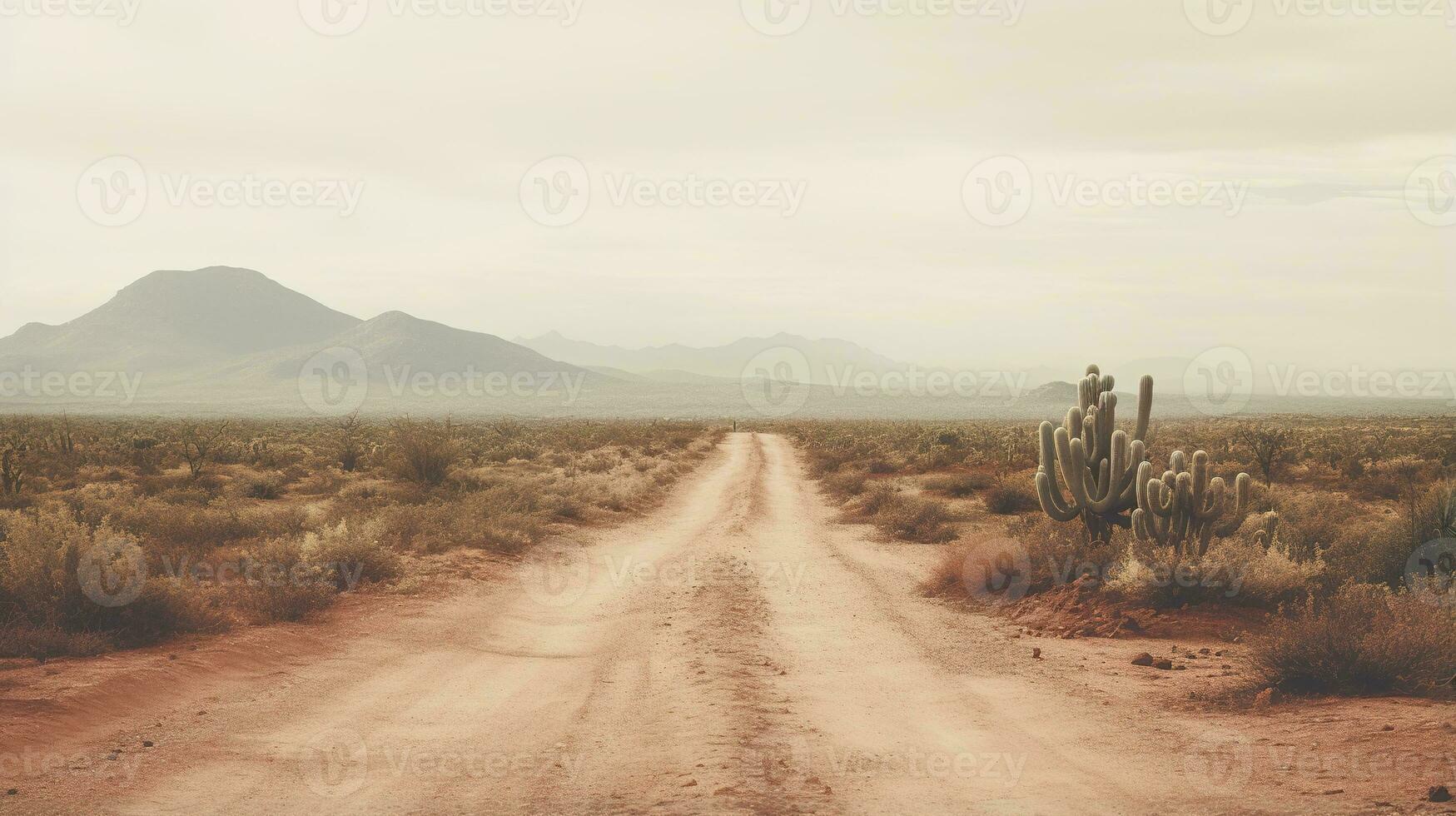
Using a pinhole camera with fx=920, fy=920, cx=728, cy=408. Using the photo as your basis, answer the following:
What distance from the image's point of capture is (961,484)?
2436 cm

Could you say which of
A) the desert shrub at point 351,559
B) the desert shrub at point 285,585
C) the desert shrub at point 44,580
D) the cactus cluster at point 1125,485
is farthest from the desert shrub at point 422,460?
the cactus cluster at point 1125,485

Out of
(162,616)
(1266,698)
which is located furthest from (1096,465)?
(162,616)

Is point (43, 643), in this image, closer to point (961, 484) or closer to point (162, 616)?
point (162, 616)

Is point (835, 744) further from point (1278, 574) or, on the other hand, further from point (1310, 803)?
point (1278, 574)

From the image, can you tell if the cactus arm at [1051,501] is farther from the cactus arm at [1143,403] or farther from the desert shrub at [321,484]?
the desert shrub at [321,484]

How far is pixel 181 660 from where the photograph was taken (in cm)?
874

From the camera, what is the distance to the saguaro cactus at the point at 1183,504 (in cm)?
1186

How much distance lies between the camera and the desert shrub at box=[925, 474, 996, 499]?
24141mm

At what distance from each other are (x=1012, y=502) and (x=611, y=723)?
51.8 feet

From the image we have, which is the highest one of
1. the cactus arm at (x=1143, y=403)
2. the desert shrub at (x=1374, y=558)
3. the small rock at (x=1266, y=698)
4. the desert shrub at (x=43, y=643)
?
the cactus arm at (x=1143, y=403)

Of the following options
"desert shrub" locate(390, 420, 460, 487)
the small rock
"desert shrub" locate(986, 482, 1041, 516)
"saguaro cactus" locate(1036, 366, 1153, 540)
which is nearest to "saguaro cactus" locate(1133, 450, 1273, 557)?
"saguaro cactus" locate(1036, 366, 1153, 540)

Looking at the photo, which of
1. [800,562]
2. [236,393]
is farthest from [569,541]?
[236,393]

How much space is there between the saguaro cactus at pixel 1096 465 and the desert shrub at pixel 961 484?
31.6ft

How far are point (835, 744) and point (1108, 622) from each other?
214 inches
